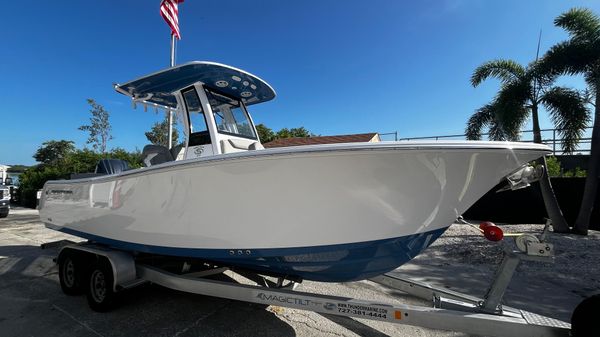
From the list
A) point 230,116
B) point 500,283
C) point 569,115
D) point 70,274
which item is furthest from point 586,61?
point 70,274

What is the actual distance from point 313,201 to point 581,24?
9957 millimetres

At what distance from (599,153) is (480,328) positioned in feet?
28.6

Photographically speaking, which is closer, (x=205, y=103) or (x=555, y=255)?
(x=205, y=103)

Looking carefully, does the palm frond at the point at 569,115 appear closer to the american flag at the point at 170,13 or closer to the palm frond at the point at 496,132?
the palm frond at the point at 496,132

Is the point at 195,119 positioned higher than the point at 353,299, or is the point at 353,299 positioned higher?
the point at 195,119

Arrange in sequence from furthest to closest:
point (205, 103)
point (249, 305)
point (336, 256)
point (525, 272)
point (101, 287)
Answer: point (525, 272) < point (205, 103) < point (249, 305) < point (101, 287) < point (336, 256)

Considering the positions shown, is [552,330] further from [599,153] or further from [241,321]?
[599,153]

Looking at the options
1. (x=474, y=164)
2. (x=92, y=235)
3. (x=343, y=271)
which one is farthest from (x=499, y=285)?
(x=92, y=235)

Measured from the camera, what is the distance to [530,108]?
9.23 meters

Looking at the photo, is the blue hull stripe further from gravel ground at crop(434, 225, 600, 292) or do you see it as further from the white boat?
gravel ground at crop(434, 225, 600, 292)

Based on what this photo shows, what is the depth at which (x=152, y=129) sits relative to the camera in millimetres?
30688

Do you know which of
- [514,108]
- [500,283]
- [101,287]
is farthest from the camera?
[514,108]

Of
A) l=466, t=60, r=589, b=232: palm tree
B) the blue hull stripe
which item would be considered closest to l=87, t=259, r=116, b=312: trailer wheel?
the blue hull stripe

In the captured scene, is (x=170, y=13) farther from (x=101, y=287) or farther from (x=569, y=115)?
(x=569, y=115)
